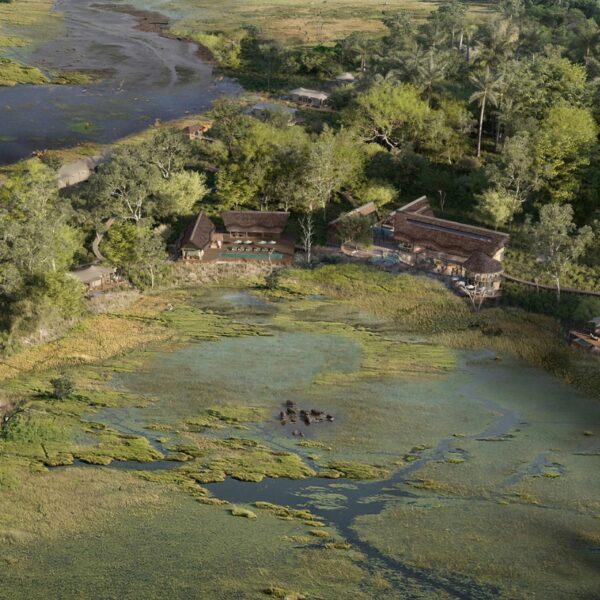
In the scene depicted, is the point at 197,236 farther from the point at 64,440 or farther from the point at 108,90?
the point at 108,90

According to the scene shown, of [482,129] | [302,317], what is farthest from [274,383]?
[482,129]

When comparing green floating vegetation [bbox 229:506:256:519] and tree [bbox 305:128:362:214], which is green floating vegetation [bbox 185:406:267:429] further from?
tree [bbox 305:128:362:214]

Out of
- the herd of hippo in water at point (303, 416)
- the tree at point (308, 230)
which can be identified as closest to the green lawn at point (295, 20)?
the tree at point (308, 230)

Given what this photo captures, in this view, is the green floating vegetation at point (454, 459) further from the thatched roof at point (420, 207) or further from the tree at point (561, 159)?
the tree at point (561, 159)


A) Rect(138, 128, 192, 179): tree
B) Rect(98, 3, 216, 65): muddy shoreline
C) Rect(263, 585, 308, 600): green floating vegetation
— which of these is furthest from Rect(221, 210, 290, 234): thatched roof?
Rect(98, 3, 216, 65): muddy shoreline

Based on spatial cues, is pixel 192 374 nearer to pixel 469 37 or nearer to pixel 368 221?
pixel 368 221

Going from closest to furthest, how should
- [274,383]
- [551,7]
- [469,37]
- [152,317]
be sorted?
[274,383] < [152,317] < [469,37] < [551,7]

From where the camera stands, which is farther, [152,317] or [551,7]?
[551,7]
